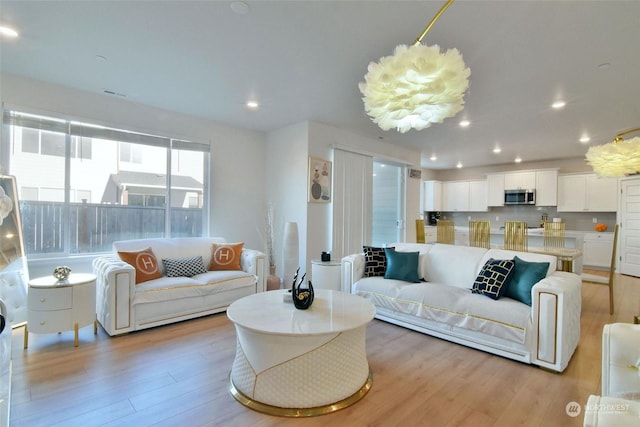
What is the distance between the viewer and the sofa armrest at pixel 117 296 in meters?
2.94

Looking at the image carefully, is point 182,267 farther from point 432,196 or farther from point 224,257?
point 432,196

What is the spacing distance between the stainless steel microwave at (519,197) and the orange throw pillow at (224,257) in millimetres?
7082

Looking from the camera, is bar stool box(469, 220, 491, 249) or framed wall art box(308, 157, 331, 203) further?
bar stool box(469, 220, 491, 249)

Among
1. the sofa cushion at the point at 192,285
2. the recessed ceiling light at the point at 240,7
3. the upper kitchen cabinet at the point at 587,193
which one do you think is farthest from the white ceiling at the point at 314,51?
the upper kitchen cabinet at the point at 587,193

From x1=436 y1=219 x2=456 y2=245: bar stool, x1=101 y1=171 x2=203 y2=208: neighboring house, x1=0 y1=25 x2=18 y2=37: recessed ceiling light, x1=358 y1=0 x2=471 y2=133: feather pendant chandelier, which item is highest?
x1=0 y1=25 x2=18 y2=37: recessed ceiling light

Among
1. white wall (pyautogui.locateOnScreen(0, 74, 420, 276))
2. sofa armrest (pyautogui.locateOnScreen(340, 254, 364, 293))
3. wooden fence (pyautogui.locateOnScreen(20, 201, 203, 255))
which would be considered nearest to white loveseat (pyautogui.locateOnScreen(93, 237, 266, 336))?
wooden fence (pyautogui.locateOnScreen(20, 201, 203, 255))

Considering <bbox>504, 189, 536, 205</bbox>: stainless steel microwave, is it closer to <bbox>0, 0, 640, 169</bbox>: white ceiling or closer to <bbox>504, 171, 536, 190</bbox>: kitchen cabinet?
<bbox>504, 171, 536, 190</bbox>: kitchen cabinet

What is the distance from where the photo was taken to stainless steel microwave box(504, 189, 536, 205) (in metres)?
7.43

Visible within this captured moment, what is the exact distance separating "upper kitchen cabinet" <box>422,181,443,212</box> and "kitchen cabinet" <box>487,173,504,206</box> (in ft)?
4.40

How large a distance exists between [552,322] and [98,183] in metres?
5.20

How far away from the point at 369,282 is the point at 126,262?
2.79 meters

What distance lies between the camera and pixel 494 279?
9.53 ft

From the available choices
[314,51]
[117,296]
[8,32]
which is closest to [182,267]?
[117,296]

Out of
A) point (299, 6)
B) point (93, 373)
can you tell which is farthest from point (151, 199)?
point (299, 6)
